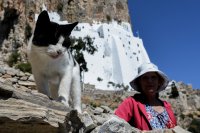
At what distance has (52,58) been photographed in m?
4.33

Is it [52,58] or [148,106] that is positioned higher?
[52,58]

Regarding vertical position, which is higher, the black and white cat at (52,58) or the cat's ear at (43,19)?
the cat's ear at (43,19)

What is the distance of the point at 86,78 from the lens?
61438mm

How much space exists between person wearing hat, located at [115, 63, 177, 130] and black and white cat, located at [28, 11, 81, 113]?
707 millimetres

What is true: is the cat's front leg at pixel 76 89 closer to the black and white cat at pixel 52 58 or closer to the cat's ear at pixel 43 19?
the black and white cat at pixel 52 58

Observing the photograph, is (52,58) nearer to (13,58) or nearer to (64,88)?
(64,88)

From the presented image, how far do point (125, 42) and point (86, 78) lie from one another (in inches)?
547

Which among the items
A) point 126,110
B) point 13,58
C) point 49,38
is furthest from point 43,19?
point 13,58

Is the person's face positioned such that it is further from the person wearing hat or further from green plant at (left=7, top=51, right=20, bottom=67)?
green plant at (left=7, top=51, right=20, bottom=67)

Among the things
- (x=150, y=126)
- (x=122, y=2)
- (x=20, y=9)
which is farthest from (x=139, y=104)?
(x=122, y=2)

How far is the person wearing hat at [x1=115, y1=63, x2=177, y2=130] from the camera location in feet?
14.1

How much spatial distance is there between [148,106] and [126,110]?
291mm

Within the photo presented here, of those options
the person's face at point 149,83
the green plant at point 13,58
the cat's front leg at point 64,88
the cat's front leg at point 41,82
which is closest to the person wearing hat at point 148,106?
the person's face at point 149,83

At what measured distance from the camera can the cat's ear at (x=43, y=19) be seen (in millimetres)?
4164
